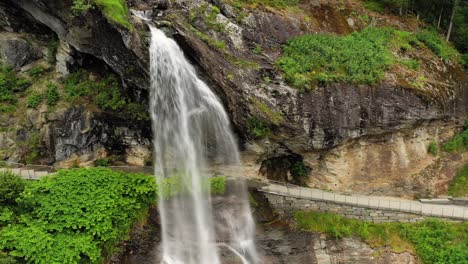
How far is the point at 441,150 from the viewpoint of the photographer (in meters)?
18.6

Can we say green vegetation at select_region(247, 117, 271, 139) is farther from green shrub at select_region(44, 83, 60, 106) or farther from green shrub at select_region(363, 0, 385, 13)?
green shrub at select_region(363, 0, 385, 13)

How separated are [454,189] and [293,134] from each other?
8838 millimetres

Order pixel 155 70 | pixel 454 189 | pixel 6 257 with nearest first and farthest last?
1. pixel 6 257
2. pixel 155 70
3. pixel 454 189

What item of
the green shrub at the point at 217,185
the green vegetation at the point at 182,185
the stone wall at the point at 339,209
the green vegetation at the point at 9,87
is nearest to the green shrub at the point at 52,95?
the green vegetation at the point at 9,87

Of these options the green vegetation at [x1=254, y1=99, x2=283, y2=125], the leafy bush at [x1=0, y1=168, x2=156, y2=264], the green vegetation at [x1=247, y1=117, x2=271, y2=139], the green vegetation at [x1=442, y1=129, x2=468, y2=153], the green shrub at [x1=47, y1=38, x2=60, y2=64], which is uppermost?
the green shrub at [x1=47, y1=38, x2=60, y2=64]

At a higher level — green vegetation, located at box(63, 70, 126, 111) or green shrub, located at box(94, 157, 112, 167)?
green vegetation, located at box(63, 70, 126, 111)

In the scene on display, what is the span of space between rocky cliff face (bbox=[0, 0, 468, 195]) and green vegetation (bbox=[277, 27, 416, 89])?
456 mm

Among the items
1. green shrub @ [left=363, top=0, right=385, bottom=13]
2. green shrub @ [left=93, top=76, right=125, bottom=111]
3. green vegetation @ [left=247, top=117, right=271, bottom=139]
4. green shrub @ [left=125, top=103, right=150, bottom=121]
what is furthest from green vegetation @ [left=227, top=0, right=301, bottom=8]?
Answer: green shrub @ [left=93, top=76, right=125, bottom=111]

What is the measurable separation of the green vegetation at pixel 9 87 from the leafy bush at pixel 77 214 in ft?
16.2

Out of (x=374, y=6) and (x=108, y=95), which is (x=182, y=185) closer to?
(x=108, y=95)

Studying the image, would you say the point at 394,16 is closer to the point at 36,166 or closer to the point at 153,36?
the point at 153,36

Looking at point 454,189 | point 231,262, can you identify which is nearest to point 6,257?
point 231,262

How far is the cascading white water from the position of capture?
14.8 m

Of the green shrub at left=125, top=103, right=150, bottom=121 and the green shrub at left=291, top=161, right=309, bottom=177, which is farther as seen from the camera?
the green shrub at left=291, top=161, right=309, bottom=177
